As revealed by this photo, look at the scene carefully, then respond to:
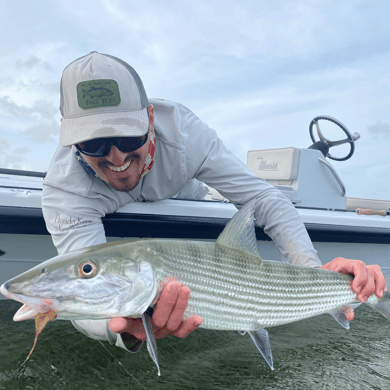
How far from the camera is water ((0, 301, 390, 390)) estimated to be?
5.93 ft

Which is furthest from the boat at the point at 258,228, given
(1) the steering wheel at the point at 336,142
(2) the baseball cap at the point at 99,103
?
(2) the baseball cap at the point at 99,103

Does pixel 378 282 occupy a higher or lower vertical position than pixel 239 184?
lower

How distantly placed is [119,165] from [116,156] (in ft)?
0.19

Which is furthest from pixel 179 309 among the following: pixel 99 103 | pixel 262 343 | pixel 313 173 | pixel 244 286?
pixel 313 173

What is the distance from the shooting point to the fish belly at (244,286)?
52.5 inches

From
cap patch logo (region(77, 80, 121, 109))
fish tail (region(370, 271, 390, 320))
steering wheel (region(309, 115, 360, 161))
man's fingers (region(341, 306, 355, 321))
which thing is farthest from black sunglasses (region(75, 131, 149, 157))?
steering wheel (region(309, 115, 360, 161))

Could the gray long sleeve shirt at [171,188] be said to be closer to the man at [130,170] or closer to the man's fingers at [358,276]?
the man at [130,170]

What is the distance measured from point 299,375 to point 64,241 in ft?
4.49

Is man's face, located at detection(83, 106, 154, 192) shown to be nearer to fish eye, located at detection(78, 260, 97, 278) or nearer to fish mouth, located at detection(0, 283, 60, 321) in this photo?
fish eye, located at detection(78, 260, 97, 278)

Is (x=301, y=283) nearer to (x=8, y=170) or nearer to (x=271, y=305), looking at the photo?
(x=271, y=305)

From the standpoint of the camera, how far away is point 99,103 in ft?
5.93

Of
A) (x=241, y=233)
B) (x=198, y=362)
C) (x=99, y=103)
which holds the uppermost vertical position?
(x=99, y=103)

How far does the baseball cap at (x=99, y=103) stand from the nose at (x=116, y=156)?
0.28 ft

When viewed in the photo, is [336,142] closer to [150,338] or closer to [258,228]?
[258,228]
